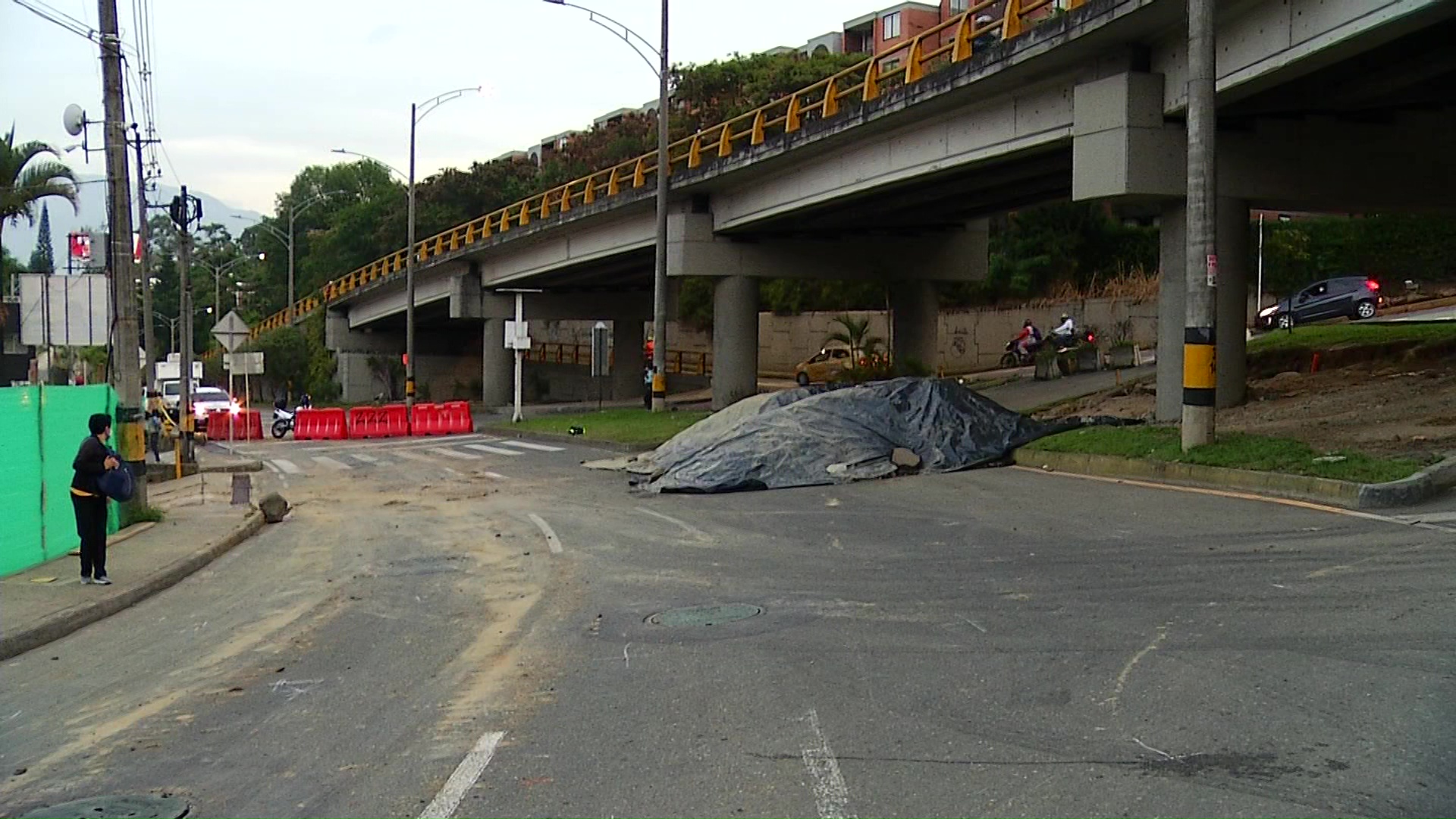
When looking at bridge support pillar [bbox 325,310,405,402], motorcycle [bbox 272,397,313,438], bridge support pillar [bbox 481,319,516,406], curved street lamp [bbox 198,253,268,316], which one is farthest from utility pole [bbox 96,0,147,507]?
bridge support pillar [bbox 325,310,405,402]

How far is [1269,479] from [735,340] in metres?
25.0

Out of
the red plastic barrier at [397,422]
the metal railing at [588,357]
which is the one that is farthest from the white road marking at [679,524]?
the metal railing at [588,357]

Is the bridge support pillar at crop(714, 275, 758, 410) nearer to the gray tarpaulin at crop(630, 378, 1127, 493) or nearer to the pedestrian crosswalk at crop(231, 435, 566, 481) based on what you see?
the pedestrian crosswalk at crop(231, 435, 566, 481)

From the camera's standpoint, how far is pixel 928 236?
39.3 m

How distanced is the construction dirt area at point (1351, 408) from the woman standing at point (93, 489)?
13.2m

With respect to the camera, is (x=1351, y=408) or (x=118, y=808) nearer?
(x=118, y=808)

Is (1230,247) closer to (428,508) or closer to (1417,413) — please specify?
(1417,413)

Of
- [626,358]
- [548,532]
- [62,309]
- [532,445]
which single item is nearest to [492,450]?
[532,445]

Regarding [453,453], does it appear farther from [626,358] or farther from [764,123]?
[626,358]

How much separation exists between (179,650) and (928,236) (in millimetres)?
31970

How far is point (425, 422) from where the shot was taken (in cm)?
4400

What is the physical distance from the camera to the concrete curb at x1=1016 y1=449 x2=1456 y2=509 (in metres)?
12.7

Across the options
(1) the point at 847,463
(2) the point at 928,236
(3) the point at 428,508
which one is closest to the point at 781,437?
(1) the point at 847,463

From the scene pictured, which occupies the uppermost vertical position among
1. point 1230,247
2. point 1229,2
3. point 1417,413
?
point 1229,2
